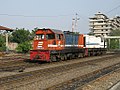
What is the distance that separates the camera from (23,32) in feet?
297

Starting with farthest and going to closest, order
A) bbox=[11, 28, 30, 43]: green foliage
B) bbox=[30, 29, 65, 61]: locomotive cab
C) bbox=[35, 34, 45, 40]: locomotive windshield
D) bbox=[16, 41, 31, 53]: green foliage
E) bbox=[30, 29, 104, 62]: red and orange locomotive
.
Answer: bbox=[11, 28, 30, 43]: green foliage
bbox=[16, 41, 31, 53]: green foliage
bbox=[35, 34, 45, 40]: locomotive windshield
bbox=[30, 29, 104, 62]: red and orange locomotive
bbox=[30, 29, 65, 61]: locomotive cab

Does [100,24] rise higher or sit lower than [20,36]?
higher

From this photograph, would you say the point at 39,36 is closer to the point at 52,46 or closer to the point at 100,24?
the point at 52,46

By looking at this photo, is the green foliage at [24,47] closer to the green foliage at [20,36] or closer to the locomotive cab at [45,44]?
the locomotive cab at [45,44]

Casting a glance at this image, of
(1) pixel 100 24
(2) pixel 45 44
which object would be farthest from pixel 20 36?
(1) pixel 100 24

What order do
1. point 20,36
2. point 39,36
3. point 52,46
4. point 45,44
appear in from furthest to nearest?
point 20,36 < point 39,36 < point 52,46 < point 45,44

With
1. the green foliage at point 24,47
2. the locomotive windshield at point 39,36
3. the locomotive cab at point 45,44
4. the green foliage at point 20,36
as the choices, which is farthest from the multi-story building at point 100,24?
the locomotive windshield at point 39,36

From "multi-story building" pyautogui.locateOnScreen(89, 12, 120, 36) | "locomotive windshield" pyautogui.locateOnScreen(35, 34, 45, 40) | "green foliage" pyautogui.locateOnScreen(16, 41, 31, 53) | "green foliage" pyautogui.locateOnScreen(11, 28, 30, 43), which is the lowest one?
"green foliage" pyautogui.locateOnScreen(16, 41, 31, 53)

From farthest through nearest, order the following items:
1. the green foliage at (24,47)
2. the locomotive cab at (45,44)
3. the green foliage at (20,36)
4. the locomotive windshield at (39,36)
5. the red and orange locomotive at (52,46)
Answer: the green foliage at (20,36) → the green foliage at (24,47) → the locomotive windshield at (39,36) → the red and orange locomotive at (52,46) → the locomotive cab at (45,44)

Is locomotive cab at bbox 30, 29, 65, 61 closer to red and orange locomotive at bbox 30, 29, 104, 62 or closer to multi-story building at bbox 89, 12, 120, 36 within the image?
red and orange locomotive at bbox 30, 29, 104, 62

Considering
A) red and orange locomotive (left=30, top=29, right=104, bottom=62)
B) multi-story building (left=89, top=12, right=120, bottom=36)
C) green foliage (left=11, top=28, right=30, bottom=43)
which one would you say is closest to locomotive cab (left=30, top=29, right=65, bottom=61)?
red and orange locomotive (left=30, top=29, right=104, bottom=62)

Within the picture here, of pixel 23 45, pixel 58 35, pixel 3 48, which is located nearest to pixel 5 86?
pixel 58 35

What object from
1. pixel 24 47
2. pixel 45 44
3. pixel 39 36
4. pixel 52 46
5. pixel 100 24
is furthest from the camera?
pixel 100 24

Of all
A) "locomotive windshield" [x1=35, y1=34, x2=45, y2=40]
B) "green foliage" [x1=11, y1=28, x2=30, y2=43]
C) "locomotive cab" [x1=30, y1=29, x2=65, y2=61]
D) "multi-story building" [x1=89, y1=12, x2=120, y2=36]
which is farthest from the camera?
"multi-story building" [x1=89, y1=12, x2=120, y2=36]
